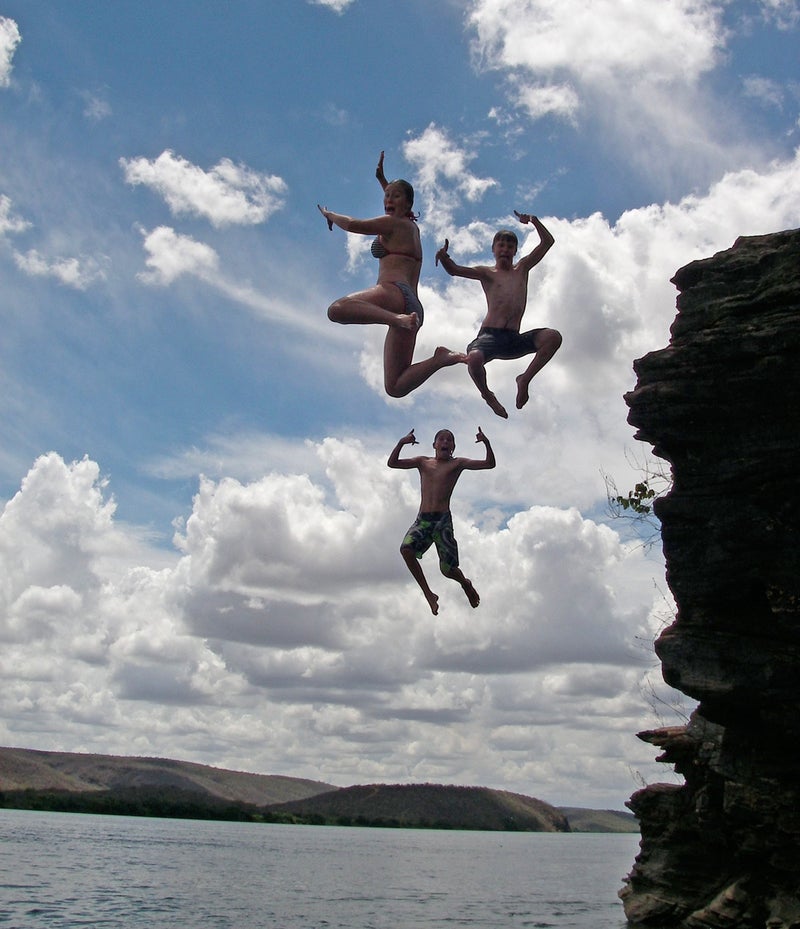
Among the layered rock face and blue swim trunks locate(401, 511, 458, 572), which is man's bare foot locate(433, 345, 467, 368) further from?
the layered rock face

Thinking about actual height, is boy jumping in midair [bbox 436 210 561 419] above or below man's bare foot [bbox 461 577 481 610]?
above

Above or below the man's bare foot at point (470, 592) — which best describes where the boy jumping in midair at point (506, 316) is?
above

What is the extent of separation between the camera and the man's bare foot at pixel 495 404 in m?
10.9

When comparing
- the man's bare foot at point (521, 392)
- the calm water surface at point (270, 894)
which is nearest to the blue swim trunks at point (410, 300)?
the man's bare foot at point (521, 392)

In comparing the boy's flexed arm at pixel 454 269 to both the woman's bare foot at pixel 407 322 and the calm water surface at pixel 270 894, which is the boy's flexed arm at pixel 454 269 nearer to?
the woman's bare foot at pixel 407 322

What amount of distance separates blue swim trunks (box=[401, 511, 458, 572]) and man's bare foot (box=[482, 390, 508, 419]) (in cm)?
189

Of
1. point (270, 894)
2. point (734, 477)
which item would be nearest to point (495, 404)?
point (734, 477)

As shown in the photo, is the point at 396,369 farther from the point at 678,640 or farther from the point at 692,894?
the point at 692,894

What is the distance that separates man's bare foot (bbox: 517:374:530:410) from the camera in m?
11.2

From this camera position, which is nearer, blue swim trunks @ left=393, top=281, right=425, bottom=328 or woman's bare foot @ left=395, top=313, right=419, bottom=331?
woman's bare foot @ left=395, top=313, right=419, bottom=331

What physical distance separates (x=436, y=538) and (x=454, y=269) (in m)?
3.14

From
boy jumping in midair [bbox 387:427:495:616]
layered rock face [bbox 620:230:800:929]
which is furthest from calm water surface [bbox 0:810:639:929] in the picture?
boy jumping in midair [bbox 387:427:495:616]

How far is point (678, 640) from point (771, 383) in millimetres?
5419

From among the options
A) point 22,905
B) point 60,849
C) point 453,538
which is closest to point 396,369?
point 453,538
